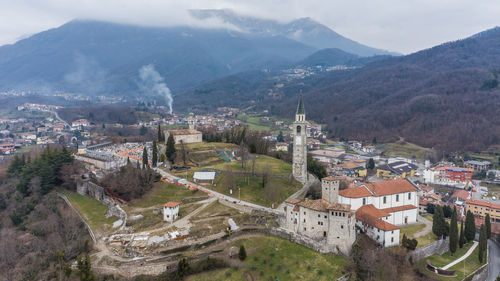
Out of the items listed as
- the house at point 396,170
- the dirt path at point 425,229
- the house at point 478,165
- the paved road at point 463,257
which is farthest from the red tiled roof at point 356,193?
the house at point 478,165

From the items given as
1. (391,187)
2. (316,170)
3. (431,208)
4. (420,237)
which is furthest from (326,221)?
(431,208)

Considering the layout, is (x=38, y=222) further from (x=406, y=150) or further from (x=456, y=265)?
(x=406, y=150)

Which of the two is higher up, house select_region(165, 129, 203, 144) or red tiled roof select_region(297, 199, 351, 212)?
house select_region(165, 129, 203, 144)

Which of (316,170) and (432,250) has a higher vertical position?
(316,170)

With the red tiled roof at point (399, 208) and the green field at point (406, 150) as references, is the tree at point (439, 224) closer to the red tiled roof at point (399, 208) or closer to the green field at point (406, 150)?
the red tiled roof at point (399, 208)

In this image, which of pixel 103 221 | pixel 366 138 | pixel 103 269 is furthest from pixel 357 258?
pixel 366 138

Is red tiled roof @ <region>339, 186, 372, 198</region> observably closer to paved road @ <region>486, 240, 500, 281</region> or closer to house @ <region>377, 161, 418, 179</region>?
paved road @ <region>486, 240, 500, 281</region>

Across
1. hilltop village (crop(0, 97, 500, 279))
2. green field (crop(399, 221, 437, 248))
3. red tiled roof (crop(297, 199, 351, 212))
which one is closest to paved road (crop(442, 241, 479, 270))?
hilltop village (crop(0, 97, 500, 279))
